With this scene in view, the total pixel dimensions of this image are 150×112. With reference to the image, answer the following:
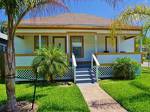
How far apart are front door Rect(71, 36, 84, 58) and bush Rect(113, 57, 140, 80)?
4.21 meters

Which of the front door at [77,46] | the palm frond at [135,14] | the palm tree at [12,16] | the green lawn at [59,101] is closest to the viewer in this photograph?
the palm tree at [12,16]

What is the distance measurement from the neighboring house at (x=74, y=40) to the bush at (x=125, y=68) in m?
0.81

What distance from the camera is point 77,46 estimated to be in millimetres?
24375

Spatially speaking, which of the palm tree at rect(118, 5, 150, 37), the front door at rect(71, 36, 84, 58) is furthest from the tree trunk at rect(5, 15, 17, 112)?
the front door at rect(71, 36, 84, 58)

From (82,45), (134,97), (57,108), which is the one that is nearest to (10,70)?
(57,108)

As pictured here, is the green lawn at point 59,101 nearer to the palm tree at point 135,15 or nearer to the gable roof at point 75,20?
the palm tree at point 135,15

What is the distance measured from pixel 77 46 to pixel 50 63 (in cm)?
626

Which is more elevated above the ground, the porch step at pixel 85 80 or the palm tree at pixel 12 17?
the palm tree at pixel 12 17

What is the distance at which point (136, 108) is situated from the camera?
10.8 metres

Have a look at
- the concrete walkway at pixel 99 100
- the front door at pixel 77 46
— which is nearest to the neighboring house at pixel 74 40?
the front door at pixel 77 46

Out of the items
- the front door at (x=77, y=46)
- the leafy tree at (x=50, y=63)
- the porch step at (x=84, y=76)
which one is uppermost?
the front door at (x=77, y=46)

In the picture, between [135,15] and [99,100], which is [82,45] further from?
[99,100]

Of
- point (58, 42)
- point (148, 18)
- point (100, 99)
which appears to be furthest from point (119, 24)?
point (58, 42)

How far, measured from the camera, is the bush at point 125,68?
20.3 m
